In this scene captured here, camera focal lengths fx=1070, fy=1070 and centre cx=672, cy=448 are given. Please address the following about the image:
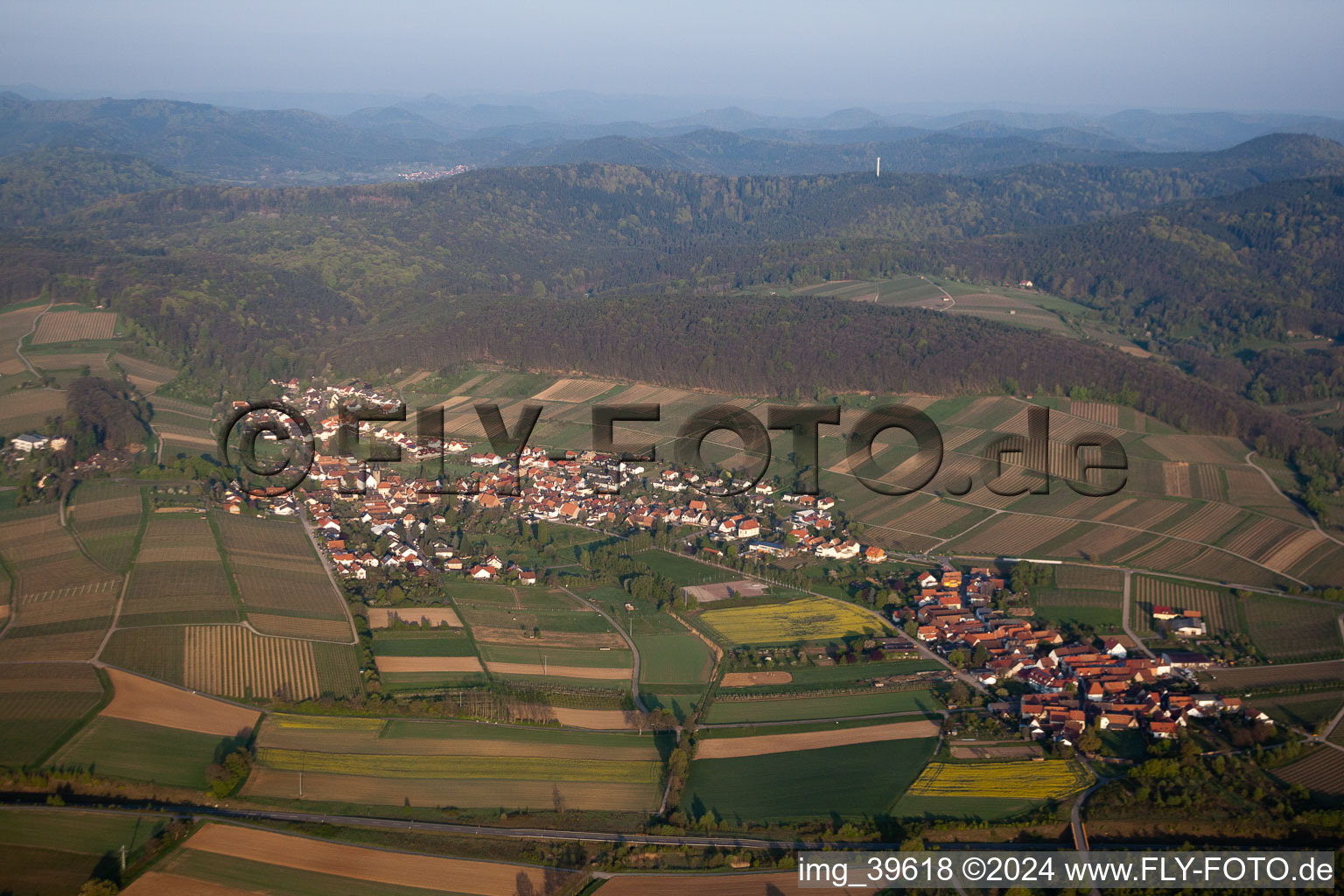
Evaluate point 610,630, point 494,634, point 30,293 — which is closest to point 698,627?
point 610,630

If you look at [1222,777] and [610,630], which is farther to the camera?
[610,630]

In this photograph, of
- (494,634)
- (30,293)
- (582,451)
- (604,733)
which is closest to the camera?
(604,733)

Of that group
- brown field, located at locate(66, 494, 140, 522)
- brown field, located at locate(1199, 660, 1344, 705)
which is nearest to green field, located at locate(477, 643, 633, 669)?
brown field, located at locate(1199, 660, 1344, 705)

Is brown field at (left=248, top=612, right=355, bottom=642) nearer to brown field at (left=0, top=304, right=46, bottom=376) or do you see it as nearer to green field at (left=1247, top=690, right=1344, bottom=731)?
green field at (left=1247, top=690, right=1344, bottom=731)

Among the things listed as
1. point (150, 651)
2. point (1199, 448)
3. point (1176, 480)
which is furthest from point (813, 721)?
point (1199, 448)

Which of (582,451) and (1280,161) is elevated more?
(1280,161)

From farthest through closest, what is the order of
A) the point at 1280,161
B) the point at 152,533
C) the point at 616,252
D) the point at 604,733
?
the point at 1280,161
the point at 616,252
the point at 152,533
the point at 604,733

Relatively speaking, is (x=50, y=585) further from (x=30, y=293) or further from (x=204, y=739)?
(x=30, y=293)
